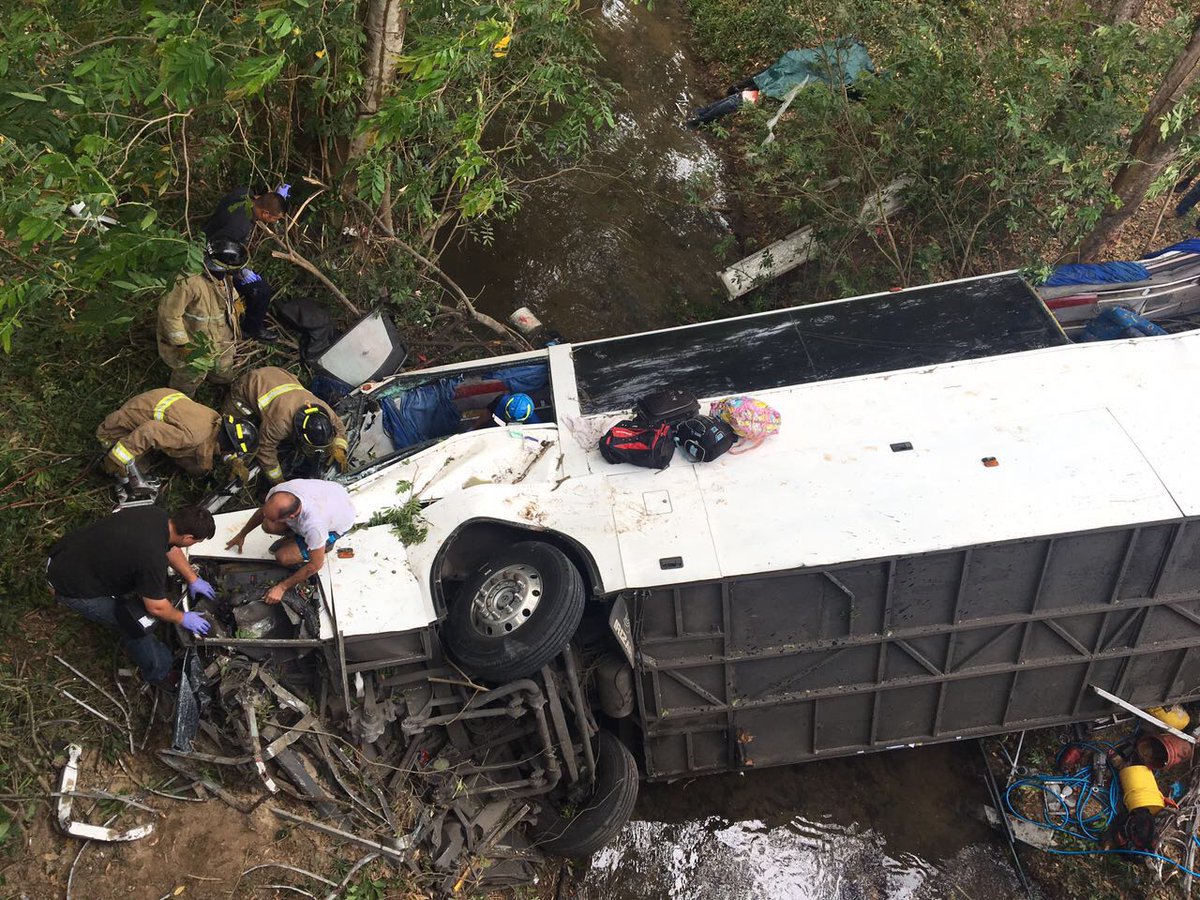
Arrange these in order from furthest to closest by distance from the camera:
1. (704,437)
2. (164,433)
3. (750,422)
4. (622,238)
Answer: (622,238)
(164,433)
(750,422)
(704,437)

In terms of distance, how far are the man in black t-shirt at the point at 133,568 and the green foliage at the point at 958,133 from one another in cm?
585

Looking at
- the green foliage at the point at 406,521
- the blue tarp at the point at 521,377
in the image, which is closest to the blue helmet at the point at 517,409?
the blue tarp at the point at 521,377

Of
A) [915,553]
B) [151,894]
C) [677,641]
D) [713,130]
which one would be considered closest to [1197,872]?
[915,553]

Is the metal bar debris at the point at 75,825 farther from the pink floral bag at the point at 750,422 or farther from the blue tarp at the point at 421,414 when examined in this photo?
the pink floral bag at the point at 750,422

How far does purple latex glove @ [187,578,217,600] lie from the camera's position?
14.2 feet

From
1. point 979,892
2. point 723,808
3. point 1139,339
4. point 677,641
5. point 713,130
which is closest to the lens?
point 677,641

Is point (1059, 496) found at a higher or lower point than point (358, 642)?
higher

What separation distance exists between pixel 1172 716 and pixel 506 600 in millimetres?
4268

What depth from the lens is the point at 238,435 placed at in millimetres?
5191

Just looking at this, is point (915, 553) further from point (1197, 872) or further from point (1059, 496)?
point (1197, 872)

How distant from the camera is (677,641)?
4398 mm

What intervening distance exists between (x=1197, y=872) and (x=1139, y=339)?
10.3 ft

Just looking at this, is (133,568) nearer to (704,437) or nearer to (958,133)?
(704,437)

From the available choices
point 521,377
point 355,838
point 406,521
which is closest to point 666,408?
point 521,377
